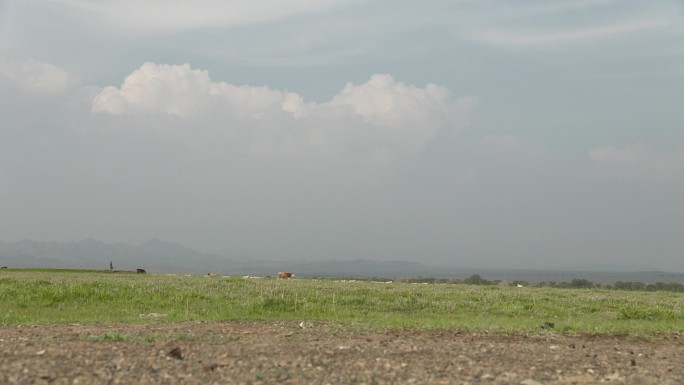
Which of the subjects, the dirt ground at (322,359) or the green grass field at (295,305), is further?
the green grass field at (295,305)

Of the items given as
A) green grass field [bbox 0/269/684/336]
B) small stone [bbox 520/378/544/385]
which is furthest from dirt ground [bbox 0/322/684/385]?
green grass field [bbox 0/269/684/336]

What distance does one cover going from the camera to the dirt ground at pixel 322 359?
36.3 ft

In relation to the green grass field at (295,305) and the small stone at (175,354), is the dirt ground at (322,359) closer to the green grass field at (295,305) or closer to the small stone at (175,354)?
the small stone at (175,354)

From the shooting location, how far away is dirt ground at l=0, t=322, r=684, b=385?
36.3ft

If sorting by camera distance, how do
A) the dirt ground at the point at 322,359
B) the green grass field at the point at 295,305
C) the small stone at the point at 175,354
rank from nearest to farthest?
the dirt ground at the point at 322,359 < the small stone at the point at 175,354 < the green grass field at the point at 295,305

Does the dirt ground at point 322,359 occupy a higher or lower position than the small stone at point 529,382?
higher

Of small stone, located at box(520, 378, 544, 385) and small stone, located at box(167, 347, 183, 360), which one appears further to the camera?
small stone, located at box(167, 347, 183, 360)

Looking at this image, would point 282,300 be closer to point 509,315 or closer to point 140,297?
point 140,297

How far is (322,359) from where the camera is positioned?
12.3m

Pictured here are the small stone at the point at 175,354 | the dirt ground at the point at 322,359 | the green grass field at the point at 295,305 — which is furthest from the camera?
the green grass field at the point at 295,305

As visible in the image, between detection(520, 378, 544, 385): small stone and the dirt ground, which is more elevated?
the dirt ground

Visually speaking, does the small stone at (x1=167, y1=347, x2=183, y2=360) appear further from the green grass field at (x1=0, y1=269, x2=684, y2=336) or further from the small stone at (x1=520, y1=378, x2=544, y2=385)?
the green grass field at (x1=0, y1=269, x2=684, y2=336)

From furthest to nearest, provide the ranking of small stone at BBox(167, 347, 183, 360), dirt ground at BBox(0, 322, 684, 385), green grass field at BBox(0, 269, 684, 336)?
green grass field at BBox(0, 269, 684, 336)
small stone at BBox(167, 347, 183, 360)
dirt ground at BBox(0, 322, 684, 385)

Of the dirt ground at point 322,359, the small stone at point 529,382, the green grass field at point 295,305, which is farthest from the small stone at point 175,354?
the green grass field at point 295,305
